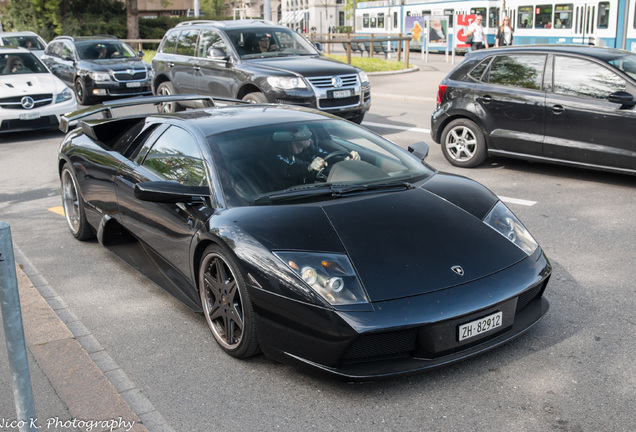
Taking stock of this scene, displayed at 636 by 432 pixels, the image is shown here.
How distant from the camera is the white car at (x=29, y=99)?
1254cm

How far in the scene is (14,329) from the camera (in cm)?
253

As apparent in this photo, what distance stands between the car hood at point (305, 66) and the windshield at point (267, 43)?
0.35 m

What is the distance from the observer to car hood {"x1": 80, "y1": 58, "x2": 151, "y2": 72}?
1741 centimetres

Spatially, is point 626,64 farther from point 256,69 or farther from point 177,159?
point 256,69

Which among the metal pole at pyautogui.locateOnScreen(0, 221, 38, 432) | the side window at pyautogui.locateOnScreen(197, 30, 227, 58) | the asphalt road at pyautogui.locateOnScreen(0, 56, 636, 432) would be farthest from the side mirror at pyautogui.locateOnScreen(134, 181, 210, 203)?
the side window at pyautogui.locateOnScreen(197, 30, 227, 58)

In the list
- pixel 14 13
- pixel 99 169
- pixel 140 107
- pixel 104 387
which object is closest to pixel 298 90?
pixel 140 107

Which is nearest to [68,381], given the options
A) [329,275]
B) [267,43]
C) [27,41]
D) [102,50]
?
[329,275]

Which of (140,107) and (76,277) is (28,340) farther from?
(140,107)

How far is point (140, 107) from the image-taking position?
656cm

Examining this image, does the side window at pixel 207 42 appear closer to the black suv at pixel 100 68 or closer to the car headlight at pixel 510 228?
the black suv at pixel 100 68

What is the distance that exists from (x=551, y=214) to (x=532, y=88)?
2.27 meters

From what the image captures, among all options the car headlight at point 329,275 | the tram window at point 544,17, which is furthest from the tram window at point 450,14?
the car headlight at point 329,275

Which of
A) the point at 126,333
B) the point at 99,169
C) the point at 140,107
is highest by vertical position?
the point at 140,107

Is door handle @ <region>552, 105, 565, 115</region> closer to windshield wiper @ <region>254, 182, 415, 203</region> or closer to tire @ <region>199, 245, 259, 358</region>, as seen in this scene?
windshield wiper @ <region>254, 182, 415, 203</region>
